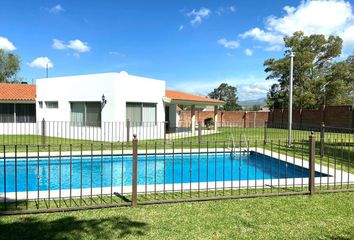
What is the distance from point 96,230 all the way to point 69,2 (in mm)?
17902

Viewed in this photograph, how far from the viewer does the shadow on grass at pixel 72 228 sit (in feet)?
14.9

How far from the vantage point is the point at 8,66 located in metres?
50.4

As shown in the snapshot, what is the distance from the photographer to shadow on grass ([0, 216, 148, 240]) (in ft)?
14.9

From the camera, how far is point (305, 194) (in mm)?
6891

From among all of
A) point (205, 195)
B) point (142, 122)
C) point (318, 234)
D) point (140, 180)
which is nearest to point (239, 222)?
point (318, 234)

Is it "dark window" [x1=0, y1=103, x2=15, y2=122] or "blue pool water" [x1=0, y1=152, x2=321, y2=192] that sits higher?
"dark window" [x1=0, y1=103, x2=15, y2=122]

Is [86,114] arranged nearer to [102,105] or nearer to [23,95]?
[102,105]

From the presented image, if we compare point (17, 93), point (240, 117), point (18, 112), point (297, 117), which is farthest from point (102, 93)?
point (297, 117)

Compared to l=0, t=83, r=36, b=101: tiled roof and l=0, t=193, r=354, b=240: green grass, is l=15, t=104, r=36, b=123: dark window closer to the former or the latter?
l=0, t=83, r=36, b=101: tiled roof

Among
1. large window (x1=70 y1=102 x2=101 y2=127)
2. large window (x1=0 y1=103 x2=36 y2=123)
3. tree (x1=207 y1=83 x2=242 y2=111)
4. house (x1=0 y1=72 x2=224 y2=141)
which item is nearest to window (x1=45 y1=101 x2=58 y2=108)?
house (x1=0 y1=72 x2=224 y2=141)

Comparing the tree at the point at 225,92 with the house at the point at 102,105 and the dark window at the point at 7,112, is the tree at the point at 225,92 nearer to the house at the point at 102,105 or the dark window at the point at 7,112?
the house at the point at 102,105

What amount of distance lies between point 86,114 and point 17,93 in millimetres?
7817

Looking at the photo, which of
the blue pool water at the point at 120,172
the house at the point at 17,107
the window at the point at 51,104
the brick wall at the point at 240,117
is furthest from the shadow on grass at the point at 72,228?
the brick wall at the point at 240,117

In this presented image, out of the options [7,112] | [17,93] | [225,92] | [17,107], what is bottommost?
[7,112]
